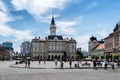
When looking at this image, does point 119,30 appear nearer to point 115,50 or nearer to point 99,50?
point 115,50

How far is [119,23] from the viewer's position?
13162 cm

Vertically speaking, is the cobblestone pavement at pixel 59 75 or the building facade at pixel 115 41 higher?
the building facade at pixel 115 41

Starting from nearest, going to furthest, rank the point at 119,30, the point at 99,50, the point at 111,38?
the point at 119,30 → the point at 111,38 → the point at 99,50

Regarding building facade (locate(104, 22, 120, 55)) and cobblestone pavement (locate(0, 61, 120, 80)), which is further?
building facade (locate(104, 22, 120, 55))

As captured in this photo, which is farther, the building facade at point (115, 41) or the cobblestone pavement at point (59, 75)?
the building facade at point (115, 41)

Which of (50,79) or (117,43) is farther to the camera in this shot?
(117,43)

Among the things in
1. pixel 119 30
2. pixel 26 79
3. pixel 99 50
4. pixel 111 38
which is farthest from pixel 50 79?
pixel 99 50

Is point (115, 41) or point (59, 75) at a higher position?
point (115, 41)

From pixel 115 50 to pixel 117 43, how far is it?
11.4 ft

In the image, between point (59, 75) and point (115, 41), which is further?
point (115, 41)

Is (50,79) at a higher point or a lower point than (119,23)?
lower

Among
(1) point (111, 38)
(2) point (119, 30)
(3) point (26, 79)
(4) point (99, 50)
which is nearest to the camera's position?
(3) point (26, 79)

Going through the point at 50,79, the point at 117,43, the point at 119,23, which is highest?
the point at 119,23

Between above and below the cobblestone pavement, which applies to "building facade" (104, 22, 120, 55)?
above
